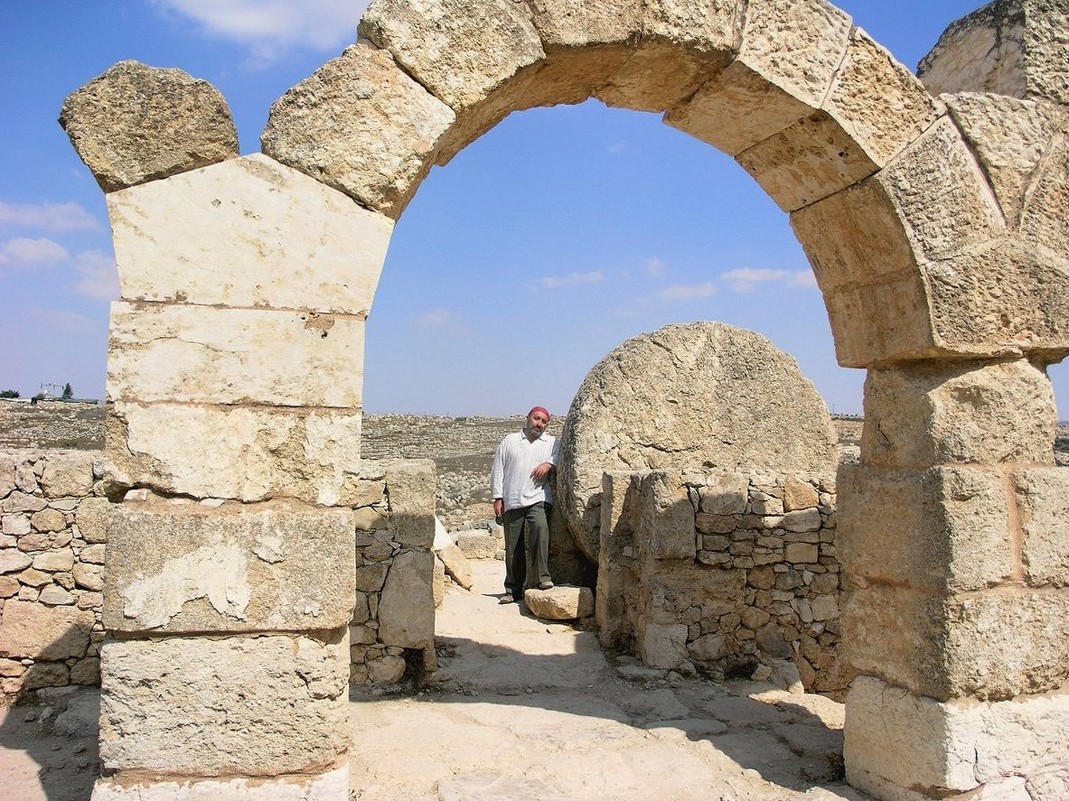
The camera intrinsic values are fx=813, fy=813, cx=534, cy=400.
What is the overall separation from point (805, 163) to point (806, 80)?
0.41 metres

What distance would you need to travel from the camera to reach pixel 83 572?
16.2 feet

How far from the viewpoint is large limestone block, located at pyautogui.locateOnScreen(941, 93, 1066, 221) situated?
3.49 meters

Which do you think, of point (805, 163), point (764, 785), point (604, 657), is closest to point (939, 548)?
point (764, 785)

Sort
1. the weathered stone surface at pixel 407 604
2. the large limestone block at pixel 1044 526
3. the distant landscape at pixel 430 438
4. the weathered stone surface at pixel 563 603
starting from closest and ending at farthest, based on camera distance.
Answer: the large limestone block at pixel 1044 526
the weathered stone surface at pixel 407 604
the weathered stone surface at pixel 563 603
the distant landscape at pixel 430 438

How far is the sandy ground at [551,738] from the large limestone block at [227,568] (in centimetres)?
116

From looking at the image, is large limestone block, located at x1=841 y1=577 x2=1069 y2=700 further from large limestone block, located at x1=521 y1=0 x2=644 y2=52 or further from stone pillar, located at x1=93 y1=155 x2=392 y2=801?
large limestone block, located at x1=521 y1=0 x2=644 y2=52

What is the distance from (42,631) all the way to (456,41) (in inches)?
167

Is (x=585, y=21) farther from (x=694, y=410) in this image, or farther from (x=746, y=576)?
(x=694, y=410)

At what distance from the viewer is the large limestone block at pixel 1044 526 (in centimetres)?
337

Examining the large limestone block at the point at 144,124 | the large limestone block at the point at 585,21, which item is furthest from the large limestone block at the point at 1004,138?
the large limestone block at the point at 144,124

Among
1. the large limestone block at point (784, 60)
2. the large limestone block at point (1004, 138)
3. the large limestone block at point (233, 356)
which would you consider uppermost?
the large limestone block at point (784, 60)

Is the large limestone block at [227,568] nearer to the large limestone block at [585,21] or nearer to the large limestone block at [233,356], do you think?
the large limestone block at [233,356]

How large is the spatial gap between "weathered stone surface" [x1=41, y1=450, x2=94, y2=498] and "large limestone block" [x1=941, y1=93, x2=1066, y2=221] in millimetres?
5032

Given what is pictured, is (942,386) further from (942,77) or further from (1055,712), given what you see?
(942,77)
